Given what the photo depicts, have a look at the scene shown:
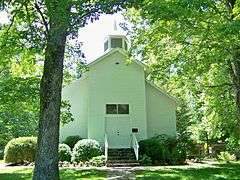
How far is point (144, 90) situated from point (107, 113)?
2967 millimetres

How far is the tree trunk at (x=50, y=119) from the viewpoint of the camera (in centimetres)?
1234

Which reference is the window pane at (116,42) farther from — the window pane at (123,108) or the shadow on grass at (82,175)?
the shadow on grass at (82,175)

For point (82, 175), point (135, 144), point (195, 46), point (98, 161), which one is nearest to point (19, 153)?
point (98, 161)

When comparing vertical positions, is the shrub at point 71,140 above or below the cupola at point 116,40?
below

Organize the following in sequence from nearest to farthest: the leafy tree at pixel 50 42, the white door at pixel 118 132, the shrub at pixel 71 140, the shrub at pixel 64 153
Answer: the leafy tree at pixel 50 42
the shrub at pixel 64 153
the shrub at pixel 71 140
the white door at pixel 118 132

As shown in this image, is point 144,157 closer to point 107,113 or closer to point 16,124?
point 107,113

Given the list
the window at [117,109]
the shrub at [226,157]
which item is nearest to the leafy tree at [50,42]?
the window at [117,109]

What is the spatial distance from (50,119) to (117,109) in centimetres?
1414

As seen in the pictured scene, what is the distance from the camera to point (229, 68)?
18.6 meters

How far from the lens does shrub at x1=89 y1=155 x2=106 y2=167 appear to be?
22.1 m

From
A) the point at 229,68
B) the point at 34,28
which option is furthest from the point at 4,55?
the point at 229,68

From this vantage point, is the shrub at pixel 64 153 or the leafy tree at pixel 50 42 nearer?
the leafy tree at pixel 50 42

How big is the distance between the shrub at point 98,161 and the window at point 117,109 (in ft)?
14.3

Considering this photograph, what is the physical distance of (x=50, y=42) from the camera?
11.5 metres
